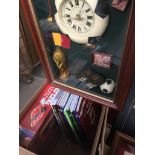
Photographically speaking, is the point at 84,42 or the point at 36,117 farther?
the point at 36,117

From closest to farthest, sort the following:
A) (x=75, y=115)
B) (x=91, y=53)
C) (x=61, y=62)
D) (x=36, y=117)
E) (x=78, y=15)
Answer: (x=78, y=15) < (x=91, y=53) < (x=61, y=62) < (x=75, y=115) < (x=36, y=117)

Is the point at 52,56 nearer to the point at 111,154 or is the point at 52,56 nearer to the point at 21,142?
the point at 21,142

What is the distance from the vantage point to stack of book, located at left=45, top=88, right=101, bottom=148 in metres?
0.99

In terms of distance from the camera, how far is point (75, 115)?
0.97 meters

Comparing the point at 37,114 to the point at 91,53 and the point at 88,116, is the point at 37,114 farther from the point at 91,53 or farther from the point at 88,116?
the point at 91,53

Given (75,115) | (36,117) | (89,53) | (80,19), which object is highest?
(80,19)

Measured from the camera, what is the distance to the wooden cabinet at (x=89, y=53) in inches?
22.4

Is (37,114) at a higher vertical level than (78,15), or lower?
lower

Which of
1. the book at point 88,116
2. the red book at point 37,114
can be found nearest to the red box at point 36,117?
the red book at point 37,114

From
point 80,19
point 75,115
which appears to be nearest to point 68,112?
point 75,115

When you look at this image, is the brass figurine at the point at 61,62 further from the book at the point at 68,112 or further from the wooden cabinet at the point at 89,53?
the book at the point at 68,112

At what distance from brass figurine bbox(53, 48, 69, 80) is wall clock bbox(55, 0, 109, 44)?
133 millimetres

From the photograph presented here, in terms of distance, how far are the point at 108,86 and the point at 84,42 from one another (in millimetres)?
197

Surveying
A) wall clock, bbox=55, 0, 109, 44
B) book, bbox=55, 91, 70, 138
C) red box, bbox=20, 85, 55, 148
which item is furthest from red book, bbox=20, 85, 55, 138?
wall clock, bbox=55, 0, 109, 44
